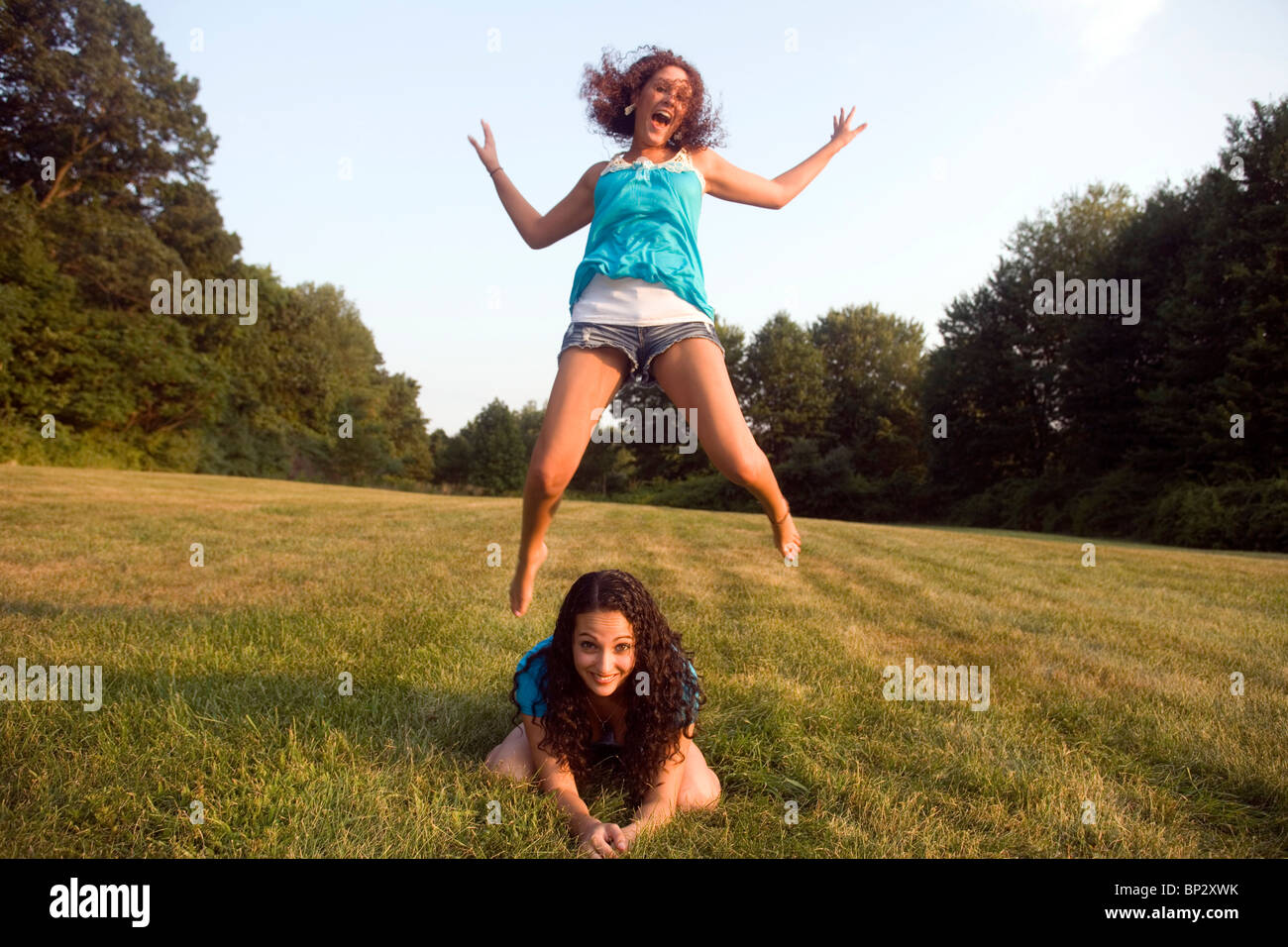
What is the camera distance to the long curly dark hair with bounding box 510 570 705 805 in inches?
110

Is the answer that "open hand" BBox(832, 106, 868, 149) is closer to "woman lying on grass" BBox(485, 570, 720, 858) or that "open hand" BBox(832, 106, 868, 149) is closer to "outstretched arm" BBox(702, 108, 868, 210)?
"outstretched arm" BBox(702, 108, 868, 210)

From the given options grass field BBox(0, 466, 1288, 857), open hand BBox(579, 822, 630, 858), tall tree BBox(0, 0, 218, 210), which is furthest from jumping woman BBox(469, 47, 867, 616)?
tall tree BBox(0, 0, 218, 210)

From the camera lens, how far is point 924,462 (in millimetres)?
36750

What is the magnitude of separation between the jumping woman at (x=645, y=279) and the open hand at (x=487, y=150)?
0.36 meters

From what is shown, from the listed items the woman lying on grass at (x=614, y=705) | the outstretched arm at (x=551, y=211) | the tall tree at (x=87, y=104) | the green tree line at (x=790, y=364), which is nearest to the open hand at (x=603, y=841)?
the woman lying on grass at (x=614, y=705)

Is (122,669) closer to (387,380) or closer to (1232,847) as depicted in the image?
(1232,847)

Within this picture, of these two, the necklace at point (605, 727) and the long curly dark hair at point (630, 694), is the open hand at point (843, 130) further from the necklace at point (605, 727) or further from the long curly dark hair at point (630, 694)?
the necklace at point (605, 727)

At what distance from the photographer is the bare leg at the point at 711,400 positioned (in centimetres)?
280

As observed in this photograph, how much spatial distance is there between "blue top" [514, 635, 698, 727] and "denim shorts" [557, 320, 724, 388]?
3.82 ft

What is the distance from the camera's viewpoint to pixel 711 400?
2.80 metres

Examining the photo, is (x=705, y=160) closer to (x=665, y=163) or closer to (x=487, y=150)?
(x=665, y=163)
